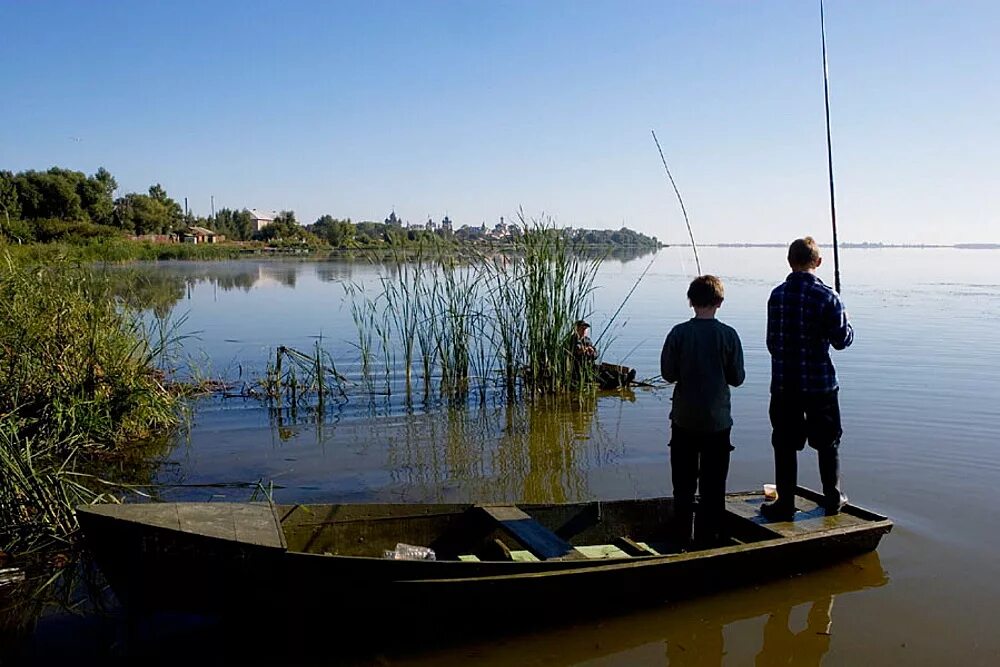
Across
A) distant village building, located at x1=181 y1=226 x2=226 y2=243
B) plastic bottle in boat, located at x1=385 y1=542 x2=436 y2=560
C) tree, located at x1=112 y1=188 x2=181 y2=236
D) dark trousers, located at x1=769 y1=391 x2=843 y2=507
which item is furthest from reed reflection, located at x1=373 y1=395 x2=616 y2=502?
distant village building, located at x1=181 y1=226 x2=226 y2=243

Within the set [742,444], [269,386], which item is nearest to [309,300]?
[269,386]

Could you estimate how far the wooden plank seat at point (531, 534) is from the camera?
4.86 m

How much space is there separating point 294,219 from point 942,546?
260ft

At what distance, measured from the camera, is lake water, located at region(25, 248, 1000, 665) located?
15.0 feet

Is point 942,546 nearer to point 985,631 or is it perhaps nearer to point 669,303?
point 985,631

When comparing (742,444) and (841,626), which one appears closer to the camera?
(841,626)

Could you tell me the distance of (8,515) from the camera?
5465mm

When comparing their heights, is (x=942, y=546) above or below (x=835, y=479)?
below

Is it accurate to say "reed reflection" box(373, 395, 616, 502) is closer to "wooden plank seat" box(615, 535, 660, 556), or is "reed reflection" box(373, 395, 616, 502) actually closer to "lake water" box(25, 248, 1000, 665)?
"lake water" box(25, 248, 1000, 665)

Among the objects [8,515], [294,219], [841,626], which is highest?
[294,219]

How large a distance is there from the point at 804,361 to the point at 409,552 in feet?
8.66

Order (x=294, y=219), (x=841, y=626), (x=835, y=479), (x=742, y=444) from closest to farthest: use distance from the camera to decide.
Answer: (x=841, y=626) < (x=835, y=479) < (x=742, y=444) < (x=294, y=219)

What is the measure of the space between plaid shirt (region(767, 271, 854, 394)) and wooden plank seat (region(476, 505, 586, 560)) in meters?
1.68

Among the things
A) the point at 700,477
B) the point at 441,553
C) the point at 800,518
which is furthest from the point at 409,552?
the point at 800,518
